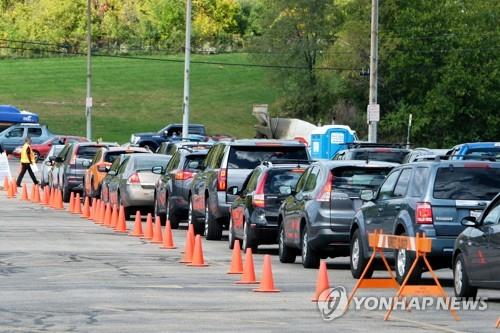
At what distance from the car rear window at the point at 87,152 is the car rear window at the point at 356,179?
22770 mm

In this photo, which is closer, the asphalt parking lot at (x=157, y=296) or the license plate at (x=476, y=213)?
the asphalt parking lot at (x=157, y=296)

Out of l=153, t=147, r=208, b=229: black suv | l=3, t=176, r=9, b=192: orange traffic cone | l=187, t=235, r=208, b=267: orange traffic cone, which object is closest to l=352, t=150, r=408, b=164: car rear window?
l=153, t=147, r=208, b=229: black suv

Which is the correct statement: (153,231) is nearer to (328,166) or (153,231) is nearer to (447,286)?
(328,166)

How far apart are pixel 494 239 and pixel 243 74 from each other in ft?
343

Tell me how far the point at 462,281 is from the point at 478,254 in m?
0.63

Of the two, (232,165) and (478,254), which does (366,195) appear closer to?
(478,254)

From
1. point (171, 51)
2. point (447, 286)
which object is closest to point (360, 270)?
point (447, 286)

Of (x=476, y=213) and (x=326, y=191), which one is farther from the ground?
(x=476, y=213)

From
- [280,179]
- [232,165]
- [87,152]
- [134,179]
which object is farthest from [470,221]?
[87,152]

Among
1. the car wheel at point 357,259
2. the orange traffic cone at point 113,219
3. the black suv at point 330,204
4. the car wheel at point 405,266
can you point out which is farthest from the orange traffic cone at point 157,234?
the car wheel at point 405,266

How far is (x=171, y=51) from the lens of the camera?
130 meters

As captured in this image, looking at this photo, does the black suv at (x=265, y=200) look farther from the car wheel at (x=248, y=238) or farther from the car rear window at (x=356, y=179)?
the car rear window at (x=356, y=179)

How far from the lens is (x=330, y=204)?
22.5 meters

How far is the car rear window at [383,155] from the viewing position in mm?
32200
